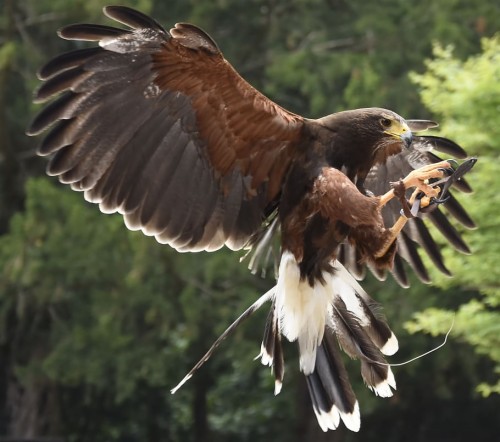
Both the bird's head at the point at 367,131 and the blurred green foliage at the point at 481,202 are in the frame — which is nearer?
the bird's head at the point at 367,131

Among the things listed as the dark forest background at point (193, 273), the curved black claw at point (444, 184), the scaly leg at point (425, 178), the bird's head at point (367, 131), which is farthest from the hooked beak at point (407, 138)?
the dark forest background at point (193, 273)

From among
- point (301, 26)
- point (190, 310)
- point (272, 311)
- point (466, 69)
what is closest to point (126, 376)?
point (190, 310)

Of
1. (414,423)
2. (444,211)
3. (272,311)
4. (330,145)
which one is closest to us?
(330,145)

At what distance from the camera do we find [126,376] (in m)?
13.3

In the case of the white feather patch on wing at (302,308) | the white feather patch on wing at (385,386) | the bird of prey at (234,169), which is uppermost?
the bird of prey at (234,169)

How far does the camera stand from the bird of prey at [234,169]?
6094 mm

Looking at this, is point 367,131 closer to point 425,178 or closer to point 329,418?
point 425,178

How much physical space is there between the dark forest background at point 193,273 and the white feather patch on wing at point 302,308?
4499 millimetres

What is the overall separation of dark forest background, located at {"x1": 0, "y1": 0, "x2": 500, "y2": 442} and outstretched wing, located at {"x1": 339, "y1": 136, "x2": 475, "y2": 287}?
3654mm

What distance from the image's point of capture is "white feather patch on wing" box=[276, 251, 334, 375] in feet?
21.9

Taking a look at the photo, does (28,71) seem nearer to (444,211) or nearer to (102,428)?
(102,428)

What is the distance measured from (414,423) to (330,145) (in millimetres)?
10523

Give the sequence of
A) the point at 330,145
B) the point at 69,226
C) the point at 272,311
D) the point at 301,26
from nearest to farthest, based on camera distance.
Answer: the point at 330,145
the point at 272,311
the point at 69,226
the point at 301,26

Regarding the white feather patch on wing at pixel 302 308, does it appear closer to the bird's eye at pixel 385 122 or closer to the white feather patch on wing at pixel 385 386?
the white feather patch on wing at pixel 385 386
